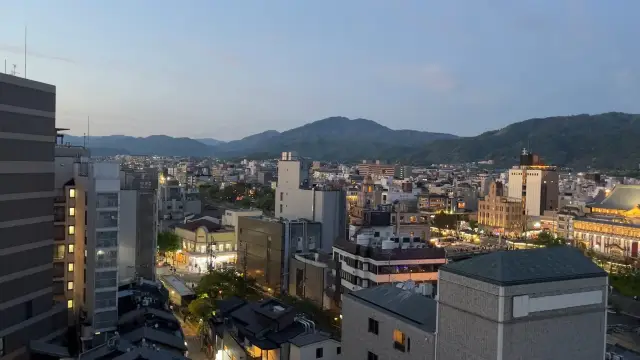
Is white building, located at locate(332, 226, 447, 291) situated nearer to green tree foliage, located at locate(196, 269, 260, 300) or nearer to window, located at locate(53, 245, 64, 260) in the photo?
green tree foliage, located at locate(196, 269, 260, 300)

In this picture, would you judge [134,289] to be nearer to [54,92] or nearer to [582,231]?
[54,92]

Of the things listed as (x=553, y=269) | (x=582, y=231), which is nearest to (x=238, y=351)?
(x=553, y=269)

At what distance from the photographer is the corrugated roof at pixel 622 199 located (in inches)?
1699

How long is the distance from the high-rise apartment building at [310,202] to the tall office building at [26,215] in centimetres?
1178

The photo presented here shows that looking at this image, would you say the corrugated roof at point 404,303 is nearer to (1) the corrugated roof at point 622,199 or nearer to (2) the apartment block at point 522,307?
(2) the apartment block at point 522,307

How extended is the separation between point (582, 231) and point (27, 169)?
1506 inches

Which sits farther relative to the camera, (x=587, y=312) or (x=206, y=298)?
(x=206, y=298)

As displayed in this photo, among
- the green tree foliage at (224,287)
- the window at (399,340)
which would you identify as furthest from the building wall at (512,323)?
the green tree foliage at (224,287)

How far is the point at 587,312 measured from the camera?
8.41 m

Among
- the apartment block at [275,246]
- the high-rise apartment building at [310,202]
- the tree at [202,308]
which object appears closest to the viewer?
the tree at [202,308]

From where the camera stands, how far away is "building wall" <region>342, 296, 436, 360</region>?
29.7 ft

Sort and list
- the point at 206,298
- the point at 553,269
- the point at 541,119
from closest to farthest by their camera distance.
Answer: the point at 553,269 → the point at 206,298 → the point at 541,119

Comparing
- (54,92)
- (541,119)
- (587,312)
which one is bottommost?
(587,312)

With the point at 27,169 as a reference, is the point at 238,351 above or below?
below
